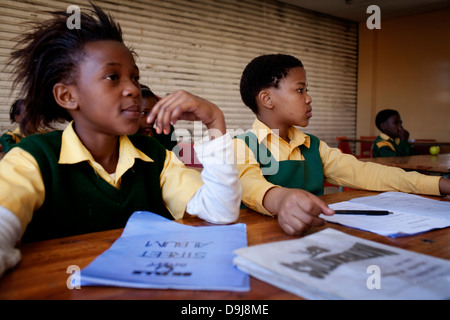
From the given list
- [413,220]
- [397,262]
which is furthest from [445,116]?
[397,262]

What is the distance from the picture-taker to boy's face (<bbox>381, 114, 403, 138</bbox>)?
437 centimetres

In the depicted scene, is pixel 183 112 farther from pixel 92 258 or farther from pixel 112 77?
pixel 92 258

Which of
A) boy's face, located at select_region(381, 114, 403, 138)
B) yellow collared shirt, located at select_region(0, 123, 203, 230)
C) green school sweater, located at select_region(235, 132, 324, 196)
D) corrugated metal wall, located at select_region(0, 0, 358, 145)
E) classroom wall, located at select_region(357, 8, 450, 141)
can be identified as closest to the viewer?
yellow collared shirt, located at select_region(0, 123, 203, 230)

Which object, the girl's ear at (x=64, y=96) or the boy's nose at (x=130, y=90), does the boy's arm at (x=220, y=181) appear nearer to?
the boy's nose at (x=130, y=90)

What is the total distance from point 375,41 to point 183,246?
22.7ft

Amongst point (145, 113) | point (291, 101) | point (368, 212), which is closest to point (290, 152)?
point (291, 101)

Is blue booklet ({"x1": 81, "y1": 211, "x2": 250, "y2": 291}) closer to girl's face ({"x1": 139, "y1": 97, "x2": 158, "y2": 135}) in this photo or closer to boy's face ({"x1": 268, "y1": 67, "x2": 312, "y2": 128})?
boy's face ({"x1": 268, "y1": 67, "x2": 312, "y2": 128})

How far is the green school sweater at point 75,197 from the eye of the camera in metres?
0.93

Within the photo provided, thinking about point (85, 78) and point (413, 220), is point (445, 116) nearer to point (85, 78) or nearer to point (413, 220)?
point (413, 220)

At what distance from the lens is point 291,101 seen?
1669 mm

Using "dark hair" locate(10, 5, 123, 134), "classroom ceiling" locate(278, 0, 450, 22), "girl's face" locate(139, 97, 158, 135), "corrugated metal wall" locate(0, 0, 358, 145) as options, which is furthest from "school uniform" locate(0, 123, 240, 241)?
"classroom ceiling" locate(278, 0, 450, 22)

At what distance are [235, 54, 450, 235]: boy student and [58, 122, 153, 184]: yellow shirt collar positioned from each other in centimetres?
38

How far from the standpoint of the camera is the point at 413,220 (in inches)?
37.1
